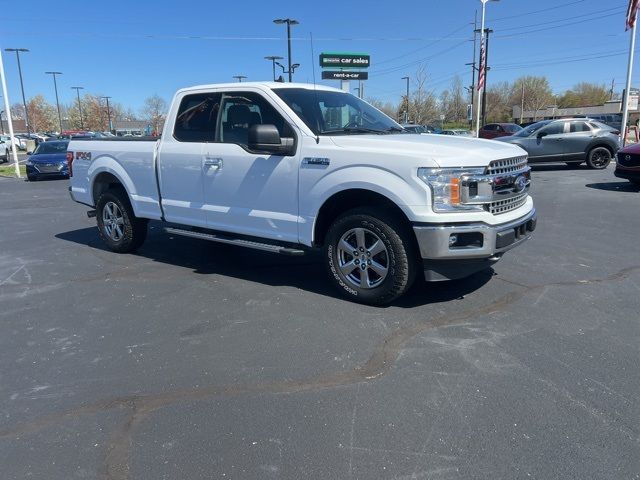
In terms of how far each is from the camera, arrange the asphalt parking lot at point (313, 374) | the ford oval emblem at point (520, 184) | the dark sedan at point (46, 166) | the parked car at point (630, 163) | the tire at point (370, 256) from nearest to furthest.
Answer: the asphalt parking lot at point (313, 374), the tire at point (370, 256), the ford oval emblem at point (520, 184), the parked car at point (630, 163), the dark sedan at point (46, 166)

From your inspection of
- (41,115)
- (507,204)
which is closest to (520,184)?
(507,204)

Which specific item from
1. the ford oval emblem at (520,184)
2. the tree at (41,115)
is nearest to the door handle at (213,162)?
the ford oval emblem at (520,184)

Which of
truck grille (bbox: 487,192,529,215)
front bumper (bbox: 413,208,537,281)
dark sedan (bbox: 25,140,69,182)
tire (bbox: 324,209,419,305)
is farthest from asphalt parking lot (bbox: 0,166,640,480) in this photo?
dark sedan (bbox: 25,140,69,182)

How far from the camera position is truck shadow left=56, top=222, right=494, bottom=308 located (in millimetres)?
5168

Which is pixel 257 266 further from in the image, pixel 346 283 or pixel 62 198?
pixel 62 198

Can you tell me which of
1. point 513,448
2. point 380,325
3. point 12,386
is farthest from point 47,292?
point 513,448

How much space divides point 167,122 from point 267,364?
3.75 meters

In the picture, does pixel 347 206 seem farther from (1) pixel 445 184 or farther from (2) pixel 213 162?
(2) pixel 213 162

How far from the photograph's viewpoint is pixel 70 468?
2.61m

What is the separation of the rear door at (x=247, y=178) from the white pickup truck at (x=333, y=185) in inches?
0.4

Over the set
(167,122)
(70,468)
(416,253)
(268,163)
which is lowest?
(70,468)

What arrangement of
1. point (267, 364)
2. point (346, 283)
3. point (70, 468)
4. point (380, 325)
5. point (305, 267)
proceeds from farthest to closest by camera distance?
point (305, 267) < point (346, 283) < point (380, 325) < point (267, 364) < point (70, 468)

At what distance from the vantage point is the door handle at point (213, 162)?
5527 millimetres

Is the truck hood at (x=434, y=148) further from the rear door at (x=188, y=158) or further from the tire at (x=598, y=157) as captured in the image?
the tire at (x=598, y=157)
